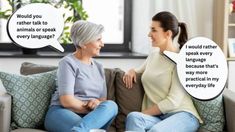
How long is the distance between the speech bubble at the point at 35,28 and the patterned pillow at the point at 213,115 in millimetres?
1038

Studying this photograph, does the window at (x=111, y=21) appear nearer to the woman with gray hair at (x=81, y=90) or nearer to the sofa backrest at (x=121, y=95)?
the sofa backrest at (x=121, y=95)

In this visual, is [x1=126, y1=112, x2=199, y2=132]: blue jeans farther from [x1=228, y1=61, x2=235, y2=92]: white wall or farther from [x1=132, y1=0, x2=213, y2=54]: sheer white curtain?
[x1=132, y1=0, x2=213, y2=54]: sheer white curtain

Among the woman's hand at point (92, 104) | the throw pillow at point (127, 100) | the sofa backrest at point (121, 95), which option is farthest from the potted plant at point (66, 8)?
the woman's hand at point (92, 104)

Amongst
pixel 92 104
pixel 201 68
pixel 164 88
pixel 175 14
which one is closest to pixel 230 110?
pixel 201 68

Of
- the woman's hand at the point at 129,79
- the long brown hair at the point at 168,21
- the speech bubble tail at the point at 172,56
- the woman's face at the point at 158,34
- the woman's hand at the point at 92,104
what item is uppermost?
the long brown hair at the point at 168,21

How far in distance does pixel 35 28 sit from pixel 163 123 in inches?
41.7

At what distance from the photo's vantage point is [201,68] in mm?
2449

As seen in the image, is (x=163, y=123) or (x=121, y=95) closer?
(x=163, y=123)

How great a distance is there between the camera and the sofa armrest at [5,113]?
2348 millimetres

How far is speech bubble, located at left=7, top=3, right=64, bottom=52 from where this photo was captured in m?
2.73

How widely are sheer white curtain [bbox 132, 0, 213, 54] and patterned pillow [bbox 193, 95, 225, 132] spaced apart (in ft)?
4.25

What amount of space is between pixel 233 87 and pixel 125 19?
116 centimetres

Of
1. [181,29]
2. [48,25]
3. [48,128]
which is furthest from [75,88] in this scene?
[181,29]

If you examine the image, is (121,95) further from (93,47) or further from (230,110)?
(230,110)
